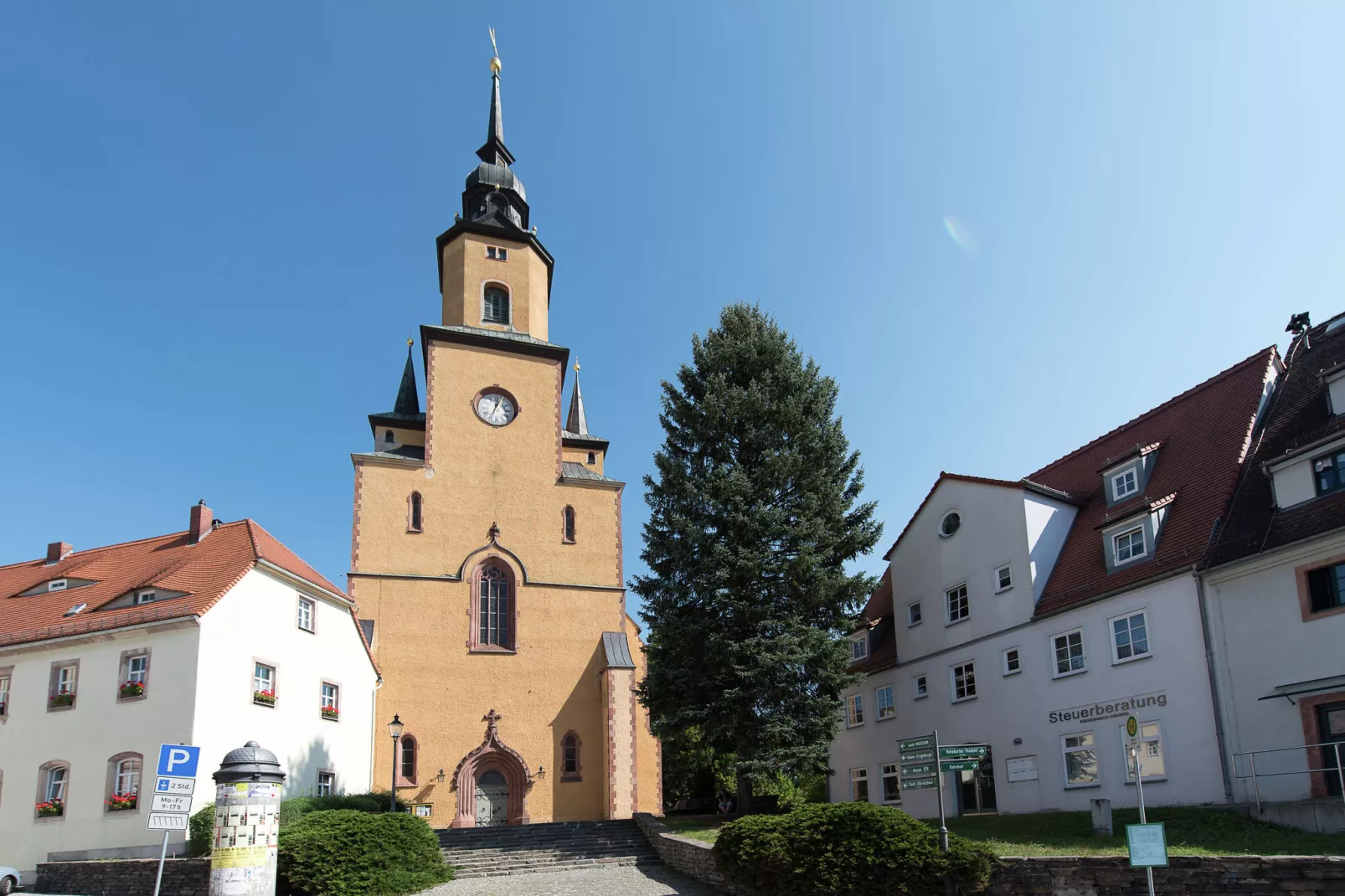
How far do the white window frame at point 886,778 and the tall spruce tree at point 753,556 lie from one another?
20.2 ft

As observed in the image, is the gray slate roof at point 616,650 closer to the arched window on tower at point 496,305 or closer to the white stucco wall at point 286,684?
the white stucco wall at point 286,684

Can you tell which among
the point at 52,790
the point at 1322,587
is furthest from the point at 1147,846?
the point at 52,790

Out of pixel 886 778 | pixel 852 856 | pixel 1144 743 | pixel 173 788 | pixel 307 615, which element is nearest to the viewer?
pixel 173 788

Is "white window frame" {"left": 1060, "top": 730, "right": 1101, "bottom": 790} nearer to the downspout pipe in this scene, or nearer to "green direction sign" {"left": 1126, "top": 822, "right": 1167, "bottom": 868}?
the downspout pipe

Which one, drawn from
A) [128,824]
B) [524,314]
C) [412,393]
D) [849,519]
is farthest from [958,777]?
[412,393]

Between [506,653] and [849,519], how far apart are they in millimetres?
11903

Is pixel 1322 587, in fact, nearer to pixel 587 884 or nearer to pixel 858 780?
pixel 587 884

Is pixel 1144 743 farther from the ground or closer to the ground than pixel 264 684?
closer to the ground

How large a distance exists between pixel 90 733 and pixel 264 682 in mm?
3638

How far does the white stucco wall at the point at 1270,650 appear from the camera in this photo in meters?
17.2

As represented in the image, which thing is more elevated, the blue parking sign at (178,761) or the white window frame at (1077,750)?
the blue parking sign at (178,761)

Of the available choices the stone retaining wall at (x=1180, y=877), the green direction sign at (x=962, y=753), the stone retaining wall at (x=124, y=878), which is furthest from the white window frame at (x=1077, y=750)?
the stone retaining wall at (x=124, y=878)

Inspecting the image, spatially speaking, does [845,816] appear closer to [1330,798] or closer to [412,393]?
[1330,798]

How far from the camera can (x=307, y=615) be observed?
86.6ft
